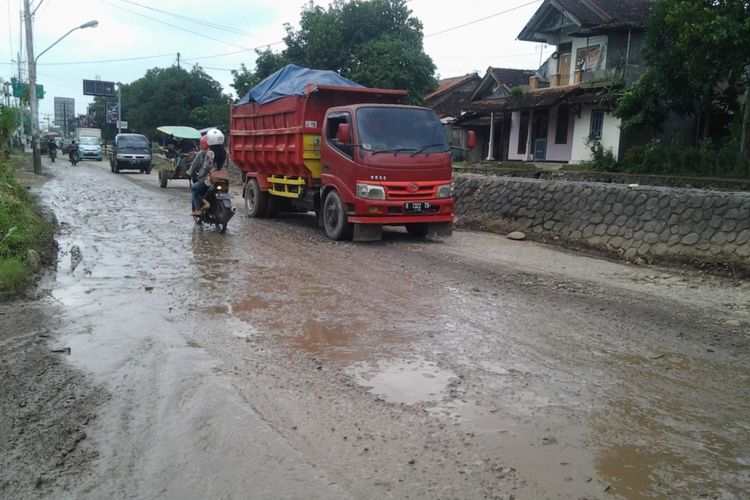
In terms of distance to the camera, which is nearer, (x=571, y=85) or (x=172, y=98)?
(x=571, y=85)

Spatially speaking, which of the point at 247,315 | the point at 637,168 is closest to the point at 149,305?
the point at 247,315

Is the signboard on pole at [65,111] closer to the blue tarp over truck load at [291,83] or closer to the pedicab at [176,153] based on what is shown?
the pedicab at [176,153]

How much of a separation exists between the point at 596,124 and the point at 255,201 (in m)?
18.2

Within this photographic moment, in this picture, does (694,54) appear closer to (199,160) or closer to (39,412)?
(199,160)

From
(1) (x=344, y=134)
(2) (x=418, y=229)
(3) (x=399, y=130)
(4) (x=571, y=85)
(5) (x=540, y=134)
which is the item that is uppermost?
(4) (x=571, y=85)

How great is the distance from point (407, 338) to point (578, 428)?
199 centimetres

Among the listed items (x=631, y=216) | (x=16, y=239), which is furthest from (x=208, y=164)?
(x=631, y=216)

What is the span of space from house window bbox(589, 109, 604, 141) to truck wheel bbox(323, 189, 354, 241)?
1903 centimetres

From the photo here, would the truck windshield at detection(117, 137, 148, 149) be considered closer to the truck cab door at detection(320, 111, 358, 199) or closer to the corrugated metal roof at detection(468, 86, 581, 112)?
the corrugated metal roof at detection(468, 86, 581, 112)

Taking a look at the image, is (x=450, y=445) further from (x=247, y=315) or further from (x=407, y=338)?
(x=247, y=315)

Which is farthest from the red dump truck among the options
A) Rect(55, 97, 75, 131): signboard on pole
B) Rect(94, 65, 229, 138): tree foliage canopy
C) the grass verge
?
Rect(55, 97, 75, 131): signboard on pole

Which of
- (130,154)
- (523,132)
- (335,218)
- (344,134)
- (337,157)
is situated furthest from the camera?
(523,132)

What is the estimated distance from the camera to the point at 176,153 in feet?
69.9

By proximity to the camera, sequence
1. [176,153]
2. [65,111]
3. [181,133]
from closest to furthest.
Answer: [176,153], [181,133], [65,111]
